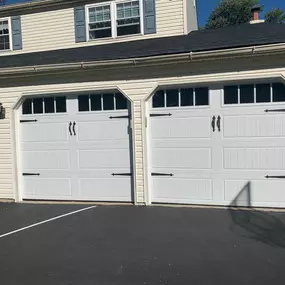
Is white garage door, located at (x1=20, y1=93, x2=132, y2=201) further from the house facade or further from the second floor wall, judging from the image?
the second floor wall

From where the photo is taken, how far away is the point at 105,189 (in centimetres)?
718

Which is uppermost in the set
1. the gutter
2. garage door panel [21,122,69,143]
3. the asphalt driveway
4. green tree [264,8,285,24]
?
green tree [264,8,285,24]

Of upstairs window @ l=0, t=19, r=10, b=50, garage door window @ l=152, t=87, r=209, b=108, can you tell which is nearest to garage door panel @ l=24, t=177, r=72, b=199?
garage door window @ l=152, t=87, r=209, b=108

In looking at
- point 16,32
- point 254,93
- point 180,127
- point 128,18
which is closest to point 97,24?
point 128,18

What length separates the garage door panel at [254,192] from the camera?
6199 mm

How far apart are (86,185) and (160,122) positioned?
6.78 ft

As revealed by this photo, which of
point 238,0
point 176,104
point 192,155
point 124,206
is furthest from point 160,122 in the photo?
point 238,0

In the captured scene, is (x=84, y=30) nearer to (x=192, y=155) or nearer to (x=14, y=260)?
(x=192, y=155)

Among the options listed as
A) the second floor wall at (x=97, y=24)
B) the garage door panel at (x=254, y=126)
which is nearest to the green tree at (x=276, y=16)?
the second floor wall at (x=97, y=24)

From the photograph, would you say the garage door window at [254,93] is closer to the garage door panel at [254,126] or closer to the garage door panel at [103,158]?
the garage door panel at [254,126]

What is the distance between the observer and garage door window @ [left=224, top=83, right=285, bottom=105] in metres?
6.16

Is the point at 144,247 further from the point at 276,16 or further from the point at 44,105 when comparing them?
the point at 276,16

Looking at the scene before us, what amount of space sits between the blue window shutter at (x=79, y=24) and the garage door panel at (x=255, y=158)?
6.07 meters

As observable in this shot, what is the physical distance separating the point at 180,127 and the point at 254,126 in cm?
136
